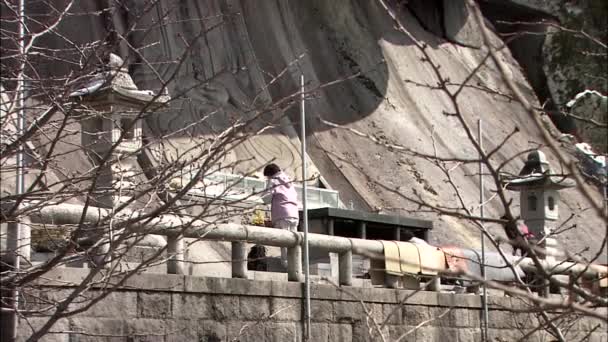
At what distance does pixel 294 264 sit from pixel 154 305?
211cm

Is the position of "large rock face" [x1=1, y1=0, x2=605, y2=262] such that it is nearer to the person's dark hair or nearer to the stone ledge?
the person's dark hair

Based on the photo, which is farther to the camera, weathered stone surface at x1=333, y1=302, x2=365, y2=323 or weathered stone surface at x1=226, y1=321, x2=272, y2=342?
weathered stone surface at x1=333, y1=302, x2=365, y2=323

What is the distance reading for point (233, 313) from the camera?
12.0 meters

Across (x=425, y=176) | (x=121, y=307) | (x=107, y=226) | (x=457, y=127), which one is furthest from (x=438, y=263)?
(x=457, y=127)

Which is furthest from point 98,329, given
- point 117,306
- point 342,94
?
point 342,94

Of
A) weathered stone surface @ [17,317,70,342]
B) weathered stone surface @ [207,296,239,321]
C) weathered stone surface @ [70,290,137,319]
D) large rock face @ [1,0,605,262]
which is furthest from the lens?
large rock face @ [1,0,605,262]

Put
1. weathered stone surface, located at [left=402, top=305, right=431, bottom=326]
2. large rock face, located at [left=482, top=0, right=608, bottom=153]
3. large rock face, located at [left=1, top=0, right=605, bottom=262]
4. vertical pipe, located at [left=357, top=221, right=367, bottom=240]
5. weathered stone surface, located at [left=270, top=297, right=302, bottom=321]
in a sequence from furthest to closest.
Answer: large rock face, located at [left=482, top=0, right=608, bottom=153]
large rock face, located at [left=1, top=0, right=605, bottom=262]
vertical pipe, located at [left=357, top=221, right=367, bottom=240]
weathered stone surface, located at [left=402, top=305, right=431, bottom=326]
weathered stone surface, located at [left=270, top=297, right=302, bottom=321]

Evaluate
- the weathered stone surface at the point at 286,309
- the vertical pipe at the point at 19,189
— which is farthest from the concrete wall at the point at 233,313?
the vertical pipe at the point at 19,189

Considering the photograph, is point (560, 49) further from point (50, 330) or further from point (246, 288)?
point (50, 330)

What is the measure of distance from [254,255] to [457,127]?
13.9m

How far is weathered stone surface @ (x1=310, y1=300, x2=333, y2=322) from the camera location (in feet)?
42.0

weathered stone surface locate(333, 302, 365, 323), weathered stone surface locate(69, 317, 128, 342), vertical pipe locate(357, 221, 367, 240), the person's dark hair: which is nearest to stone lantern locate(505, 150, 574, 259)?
vertical pipe locate(357, 221, 367, 240)

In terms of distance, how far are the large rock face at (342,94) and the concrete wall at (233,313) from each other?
7623mm

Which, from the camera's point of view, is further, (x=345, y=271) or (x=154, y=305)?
(x=345, y=271)
